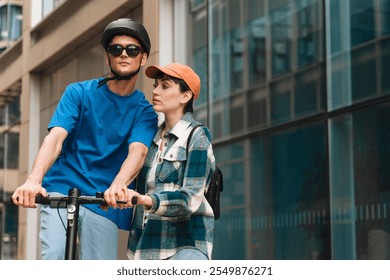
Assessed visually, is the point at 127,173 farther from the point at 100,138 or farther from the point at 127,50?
the point at 127,50

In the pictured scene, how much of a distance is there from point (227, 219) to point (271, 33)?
229cm

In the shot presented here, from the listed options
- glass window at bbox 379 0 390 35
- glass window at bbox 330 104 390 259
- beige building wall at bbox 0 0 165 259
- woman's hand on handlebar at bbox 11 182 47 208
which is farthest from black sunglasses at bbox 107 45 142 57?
beige building wall at bbox 0 0 165 259

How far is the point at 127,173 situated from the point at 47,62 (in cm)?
1573

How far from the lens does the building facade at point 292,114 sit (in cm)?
956

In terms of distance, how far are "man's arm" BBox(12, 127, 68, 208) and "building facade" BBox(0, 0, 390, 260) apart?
553 centimetres

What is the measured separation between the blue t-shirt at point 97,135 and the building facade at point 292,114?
5328mm

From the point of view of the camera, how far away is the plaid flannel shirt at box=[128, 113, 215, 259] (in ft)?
13.1

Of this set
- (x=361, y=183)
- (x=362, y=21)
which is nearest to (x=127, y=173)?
(x=361, y=183)

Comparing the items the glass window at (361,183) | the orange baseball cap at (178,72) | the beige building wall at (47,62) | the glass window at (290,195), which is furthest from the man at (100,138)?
the beige building wall at (47,62)

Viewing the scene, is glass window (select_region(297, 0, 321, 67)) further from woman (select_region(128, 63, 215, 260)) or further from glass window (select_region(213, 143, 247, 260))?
woman (select_region(128, 63, 215, 260))

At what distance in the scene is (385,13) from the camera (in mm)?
→ 9516

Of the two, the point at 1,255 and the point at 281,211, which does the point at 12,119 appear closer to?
the point at 1,255

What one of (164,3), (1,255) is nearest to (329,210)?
(164,3)

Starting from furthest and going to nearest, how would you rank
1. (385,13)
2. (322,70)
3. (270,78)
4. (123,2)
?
(123,2) < (270,78) < (322,70) < (385,13)
